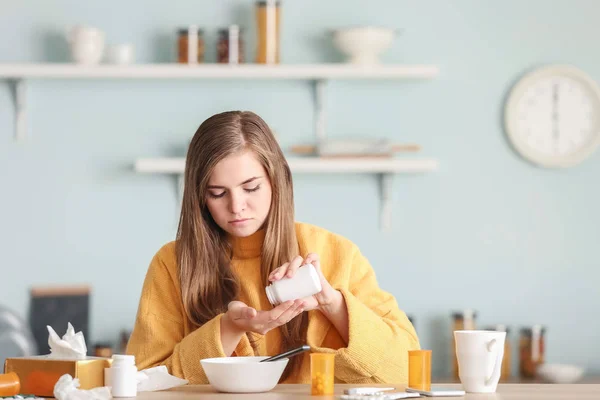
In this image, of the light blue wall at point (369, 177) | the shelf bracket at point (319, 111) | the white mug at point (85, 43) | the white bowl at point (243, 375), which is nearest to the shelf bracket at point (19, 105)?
the light blue wall at point (369, 177)

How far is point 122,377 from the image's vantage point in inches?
55.5

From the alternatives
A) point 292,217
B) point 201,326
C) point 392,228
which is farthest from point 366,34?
point 201,326

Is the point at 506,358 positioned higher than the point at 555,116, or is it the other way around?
the point at 555,116

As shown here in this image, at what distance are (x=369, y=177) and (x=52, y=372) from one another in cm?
226

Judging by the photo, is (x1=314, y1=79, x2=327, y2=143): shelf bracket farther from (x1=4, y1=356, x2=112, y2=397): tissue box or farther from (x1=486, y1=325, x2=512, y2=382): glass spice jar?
(x1=4, y1=356, x2=112, y2=397): tissue box

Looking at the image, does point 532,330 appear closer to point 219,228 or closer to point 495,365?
point 219,228

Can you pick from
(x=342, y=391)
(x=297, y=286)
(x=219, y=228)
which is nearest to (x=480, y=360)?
(x=342, y=391)

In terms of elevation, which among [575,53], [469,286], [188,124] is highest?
[575,53]

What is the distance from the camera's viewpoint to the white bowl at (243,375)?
4.78 feet

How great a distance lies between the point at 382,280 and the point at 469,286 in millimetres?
342

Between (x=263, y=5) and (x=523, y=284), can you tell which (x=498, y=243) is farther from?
(x=263, y=5)

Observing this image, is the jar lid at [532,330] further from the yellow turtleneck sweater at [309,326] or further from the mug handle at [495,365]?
the mug handle at [495,365]

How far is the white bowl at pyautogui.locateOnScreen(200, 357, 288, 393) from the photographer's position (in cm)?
146

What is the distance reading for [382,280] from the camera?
141 inches
